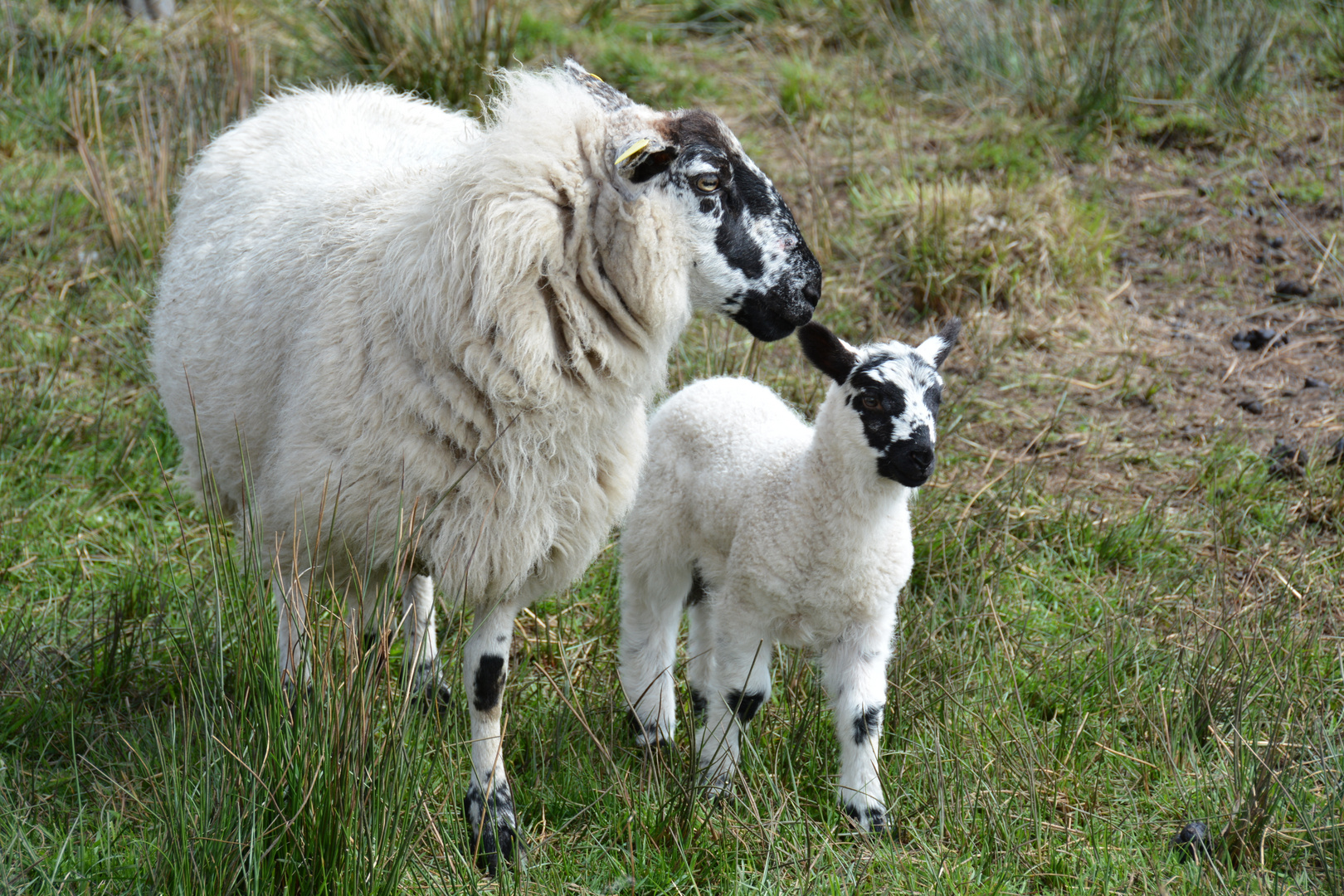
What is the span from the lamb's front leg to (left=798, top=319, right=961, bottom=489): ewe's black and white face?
0.48 metres

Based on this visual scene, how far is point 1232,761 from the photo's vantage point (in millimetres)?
3045

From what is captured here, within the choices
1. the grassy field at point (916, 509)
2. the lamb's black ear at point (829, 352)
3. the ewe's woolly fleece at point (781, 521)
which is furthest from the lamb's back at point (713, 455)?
the grassy field at point (916, 509)

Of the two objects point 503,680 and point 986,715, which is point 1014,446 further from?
point 503,680

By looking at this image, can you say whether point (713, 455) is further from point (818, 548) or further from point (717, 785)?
point (717, 785)

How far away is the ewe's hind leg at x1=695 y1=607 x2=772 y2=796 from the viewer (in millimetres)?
3201

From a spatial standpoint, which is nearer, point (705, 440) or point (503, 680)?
point (503, 680)

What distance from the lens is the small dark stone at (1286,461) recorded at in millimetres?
4613

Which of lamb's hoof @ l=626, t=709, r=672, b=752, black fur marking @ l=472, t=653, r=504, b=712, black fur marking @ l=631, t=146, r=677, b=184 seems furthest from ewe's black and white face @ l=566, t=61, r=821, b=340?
lamb's hoof @ l=626, t=709, r=672, b=752

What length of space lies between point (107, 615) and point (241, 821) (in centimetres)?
172

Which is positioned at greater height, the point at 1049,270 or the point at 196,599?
the point at 196,599

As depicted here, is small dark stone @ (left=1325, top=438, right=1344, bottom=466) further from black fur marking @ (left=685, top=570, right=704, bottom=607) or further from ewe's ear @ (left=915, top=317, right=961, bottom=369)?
black fur marking @ (left=685, top=570, right=704, bottom=607)

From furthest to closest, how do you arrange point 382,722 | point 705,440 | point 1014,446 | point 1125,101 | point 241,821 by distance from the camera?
point 1125,101, point 1014,446, point 705,440, point 382,722, point 241,821

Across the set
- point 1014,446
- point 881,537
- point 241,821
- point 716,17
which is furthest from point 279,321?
point 716,17

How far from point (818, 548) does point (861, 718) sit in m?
0.47
